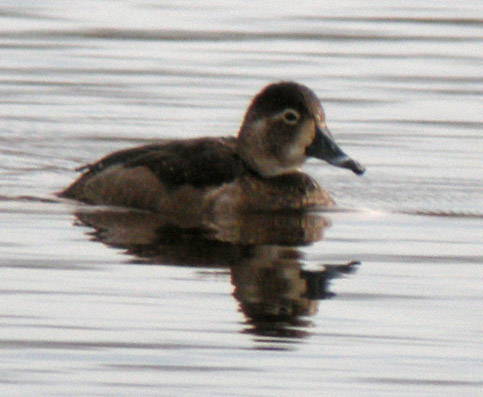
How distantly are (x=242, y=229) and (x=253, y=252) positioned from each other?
1.01 m

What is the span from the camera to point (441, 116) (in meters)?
16.5

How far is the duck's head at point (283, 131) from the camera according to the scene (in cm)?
1292

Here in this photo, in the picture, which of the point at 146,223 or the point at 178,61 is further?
the point at 178,61

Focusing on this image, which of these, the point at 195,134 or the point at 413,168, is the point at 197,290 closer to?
the point at 413,168

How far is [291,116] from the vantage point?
1297cm

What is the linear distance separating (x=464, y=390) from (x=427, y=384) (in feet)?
0.60

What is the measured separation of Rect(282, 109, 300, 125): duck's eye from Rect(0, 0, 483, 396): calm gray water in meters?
0.75

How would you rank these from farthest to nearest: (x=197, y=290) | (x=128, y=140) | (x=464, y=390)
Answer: (x=128, y=140)
(x=197, y=290)
(x=464, y=390)

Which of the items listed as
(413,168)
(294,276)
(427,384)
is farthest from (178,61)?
(427,384)

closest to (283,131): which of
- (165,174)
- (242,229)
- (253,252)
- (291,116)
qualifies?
(291,116)

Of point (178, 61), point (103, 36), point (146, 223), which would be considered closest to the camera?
point (146, 223)

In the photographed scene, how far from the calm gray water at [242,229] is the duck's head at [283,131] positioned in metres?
0.54

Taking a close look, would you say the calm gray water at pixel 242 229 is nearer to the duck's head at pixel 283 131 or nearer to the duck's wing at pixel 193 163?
the duck's wing at pixel 193 163

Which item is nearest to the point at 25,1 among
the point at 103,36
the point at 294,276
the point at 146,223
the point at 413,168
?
the point at 103,36
